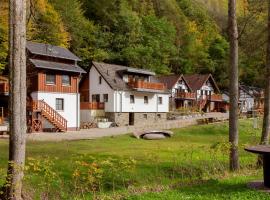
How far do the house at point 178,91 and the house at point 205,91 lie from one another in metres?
1.85

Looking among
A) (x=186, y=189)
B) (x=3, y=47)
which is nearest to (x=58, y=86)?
(x=3, y=47)

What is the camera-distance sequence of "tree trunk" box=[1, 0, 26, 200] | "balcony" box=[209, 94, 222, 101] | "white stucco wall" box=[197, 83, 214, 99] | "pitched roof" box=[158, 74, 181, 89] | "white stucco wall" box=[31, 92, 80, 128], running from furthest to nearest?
"balcony" box=[209, 94, 222, 101]
"white stucco wall" box=[197, 83, 214, 99]
"pitched roof" box=[158, 74, 181, 89]
"white stucco wall" box=[31, 92, 80, 128]
"tree trunk" box=[1, 0, 26, 200]

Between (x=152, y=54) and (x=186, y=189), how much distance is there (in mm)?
67248

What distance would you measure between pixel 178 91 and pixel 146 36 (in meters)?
15.7

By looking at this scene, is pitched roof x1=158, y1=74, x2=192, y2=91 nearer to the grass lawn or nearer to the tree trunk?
the grass lawn

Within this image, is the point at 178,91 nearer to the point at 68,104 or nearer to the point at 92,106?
the point at 92,106

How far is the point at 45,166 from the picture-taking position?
32.9ft

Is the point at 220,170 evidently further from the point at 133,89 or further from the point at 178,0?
the point at 178,0

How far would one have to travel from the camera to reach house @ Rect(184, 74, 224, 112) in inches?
2960

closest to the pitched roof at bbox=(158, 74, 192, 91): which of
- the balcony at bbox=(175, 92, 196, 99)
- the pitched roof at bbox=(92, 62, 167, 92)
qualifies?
the balcony at bbox=(175, 92, 196, 99)

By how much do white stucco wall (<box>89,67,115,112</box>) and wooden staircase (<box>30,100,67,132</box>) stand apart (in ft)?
35.5

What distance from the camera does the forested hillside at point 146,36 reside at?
226 feet

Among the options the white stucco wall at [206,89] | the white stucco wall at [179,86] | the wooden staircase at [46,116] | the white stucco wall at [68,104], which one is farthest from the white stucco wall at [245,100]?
the wooden staircase at [46,116]

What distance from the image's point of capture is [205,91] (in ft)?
254
